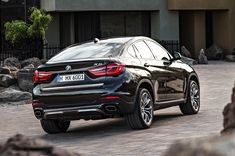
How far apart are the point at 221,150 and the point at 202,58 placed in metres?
26.3

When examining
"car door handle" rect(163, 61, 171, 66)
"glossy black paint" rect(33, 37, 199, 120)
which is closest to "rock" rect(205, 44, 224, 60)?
"car door handle" rect(163, 61, 171, 66)

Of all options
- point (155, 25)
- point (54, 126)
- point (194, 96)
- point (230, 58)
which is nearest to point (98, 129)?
point (54, 126)

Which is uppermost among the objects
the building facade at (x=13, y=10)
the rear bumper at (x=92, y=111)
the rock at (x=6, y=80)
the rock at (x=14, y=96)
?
the building facade at (x=13, y=10)

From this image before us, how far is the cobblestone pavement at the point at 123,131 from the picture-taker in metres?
8.21

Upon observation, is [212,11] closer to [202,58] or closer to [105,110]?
[202,58]

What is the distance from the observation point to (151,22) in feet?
103

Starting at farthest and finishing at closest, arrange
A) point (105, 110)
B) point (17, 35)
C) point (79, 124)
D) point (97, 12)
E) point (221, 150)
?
point (97, 12), point (17, 35), point (79, 124), point (105, 110), point (221, 150)

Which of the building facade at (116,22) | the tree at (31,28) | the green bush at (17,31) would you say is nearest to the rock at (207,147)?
the tree at (31,28)

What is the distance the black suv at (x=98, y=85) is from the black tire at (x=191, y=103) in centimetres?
130

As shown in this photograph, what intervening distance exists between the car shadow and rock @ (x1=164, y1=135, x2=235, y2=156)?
24.0 ft

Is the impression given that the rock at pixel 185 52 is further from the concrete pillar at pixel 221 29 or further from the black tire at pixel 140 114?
the black tire at pixel 140 114

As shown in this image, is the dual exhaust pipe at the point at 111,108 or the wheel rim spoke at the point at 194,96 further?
the wheel rim spoke at the point at 194,96

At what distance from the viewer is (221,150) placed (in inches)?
81.8

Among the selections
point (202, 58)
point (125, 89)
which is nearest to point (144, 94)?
point (125, 89)
